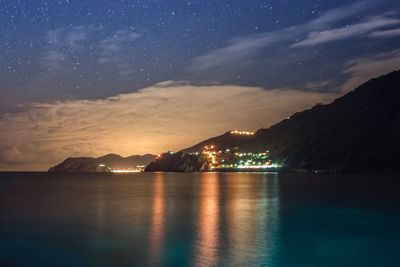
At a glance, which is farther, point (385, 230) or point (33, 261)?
point (385, 230)

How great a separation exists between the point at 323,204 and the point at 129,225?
3677 cm

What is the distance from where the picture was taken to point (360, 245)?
35625mm

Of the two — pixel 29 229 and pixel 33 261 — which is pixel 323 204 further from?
pixel 33 261

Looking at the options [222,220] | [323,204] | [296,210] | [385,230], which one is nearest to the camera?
[385,230]

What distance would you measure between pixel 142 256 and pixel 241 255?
6.90 meters

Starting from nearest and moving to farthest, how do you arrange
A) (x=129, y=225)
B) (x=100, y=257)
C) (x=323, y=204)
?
(x=100, y=257) → (x=129, y=225) → (x=323, y=204)

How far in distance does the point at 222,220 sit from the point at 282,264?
920 inches

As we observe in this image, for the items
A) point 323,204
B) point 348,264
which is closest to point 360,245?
point 348,264

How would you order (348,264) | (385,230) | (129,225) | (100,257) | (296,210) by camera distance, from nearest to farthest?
(348,264) < (100,257) < (385,230) < (129,225) < (296,210)

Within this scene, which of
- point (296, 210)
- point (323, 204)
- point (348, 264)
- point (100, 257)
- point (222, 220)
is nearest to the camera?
point (348, 264)

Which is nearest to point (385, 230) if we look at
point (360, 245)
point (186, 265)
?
point (360, 245)

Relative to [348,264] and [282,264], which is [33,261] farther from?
[348,264]

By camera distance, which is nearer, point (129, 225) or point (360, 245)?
point (360, 245)

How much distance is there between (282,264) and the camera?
29.6 meters
